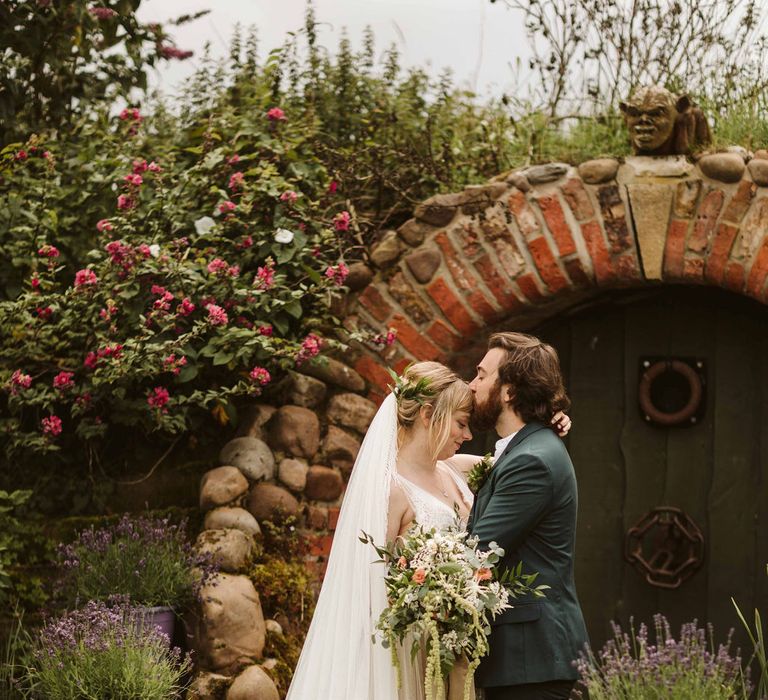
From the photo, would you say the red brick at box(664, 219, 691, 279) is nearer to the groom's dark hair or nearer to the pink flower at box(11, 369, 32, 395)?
the groom's dark hair

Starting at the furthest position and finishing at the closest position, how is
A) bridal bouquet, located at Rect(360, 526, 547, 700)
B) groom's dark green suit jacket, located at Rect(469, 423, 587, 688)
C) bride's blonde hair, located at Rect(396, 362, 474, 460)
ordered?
A: bride's blonde hair, located at Rect(396, 362, 474, 460), groom's dark green suit jacket, located at Rect(469, 423, 587, 688), bridal bouquet, located at Rect(360, 526, 547, 700)

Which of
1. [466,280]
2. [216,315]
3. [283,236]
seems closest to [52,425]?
[216,315]

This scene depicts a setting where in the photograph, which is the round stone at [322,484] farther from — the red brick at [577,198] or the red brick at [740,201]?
the red brick at [740,201]

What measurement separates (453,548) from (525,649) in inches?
15.7

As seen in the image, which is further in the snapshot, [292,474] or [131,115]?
[131,115]

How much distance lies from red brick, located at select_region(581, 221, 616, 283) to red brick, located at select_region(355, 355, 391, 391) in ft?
3.47

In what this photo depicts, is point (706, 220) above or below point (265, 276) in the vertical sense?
above

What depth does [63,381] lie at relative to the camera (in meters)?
4.43

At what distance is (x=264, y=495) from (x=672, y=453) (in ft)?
6.18

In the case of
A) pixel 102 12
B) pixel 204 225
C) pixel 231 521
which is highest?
pixel 102 12

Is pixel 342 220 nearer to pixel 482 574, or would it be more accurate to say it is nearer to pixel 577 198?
pixel 577 198

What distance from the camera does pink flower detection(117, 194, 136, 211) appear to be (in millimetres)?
4516

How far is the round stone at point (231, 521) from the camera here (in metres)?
4.35

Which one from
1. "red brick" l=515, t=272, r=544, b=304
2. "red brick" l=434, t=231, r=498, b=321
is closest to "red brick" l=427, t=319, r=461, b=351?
"red brick" l=434, t=231, r=498, b=321
